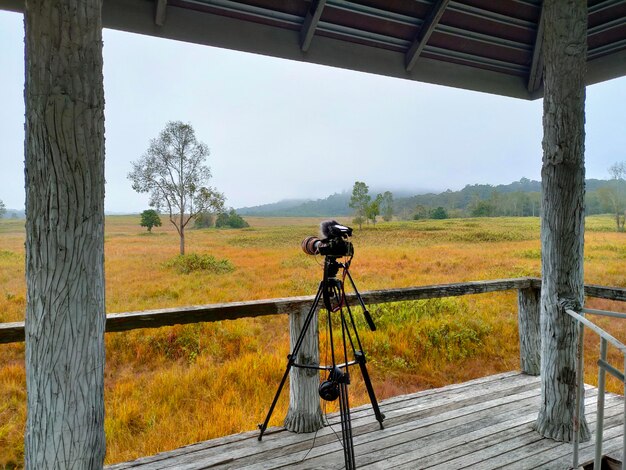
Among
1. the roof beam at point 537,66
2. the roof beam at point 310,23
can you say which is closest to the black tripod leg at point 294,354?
the roof beam at point 310,23

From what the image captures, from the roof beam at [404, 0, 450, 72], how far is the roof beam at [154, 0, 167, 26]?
1.37 meters

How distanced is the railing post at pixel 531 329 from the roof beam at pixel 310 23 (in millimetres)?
2186

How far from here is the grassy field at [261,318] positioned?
2.85m

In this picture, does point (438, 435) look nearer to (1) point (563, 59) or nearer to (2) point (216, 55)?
(1) point (563, 59)

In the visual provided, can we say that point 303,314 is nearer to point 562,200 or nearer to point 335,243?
point 335,243

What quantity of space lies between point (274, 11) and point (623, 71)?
83.2 inches

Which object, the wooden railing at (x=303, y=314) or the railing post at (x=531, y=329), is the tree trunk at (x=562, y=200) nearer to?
the wooden railing at (x=303, y=314)

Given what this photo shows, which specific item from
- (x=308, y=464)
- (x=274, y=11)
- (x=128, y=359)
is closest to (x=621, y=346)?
(x=308, y=464)

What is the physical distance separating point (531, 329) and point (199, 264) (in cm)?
339

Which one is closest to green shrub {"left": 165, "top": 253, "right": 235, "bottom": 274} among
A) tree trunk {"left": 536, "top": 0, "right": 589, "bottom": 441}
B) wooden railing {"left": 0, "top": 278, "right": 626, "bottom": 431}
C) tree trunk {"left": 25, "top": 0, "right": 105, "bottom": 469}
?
wooden railing {"left": 0, "top": 278, "right": 626, "bottom": 431}

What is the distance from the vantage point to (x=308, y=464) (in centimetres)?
157

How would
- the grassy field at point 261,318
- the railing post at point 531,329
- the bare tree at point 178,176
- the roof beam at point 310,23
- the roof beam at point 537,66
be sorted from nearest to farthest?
the roof beam at point 310,23 < the roof beam at point 537,66 < the railing post at point 531,329 < the grassy field at point 261,318 < the bare tree at point 178,176

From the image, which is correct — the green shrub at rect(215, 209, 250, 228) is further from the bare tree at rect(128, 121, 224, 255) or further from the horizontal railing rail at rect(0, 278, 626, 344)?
the horizontal railing rail at rect(0, 278, 626, 344)

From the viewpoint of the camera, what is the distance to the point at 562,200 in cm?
165
